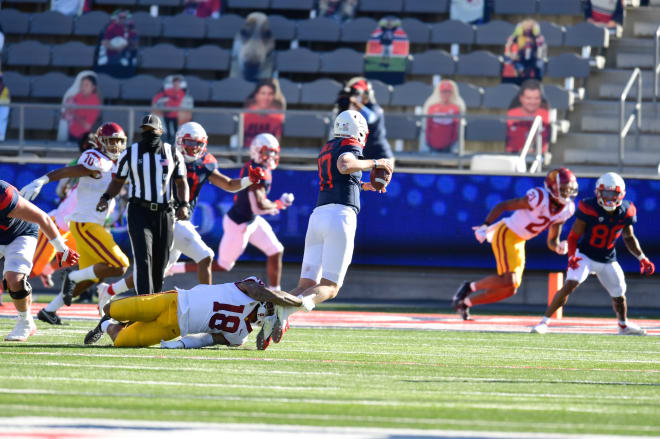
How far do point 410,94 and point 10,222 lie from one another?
11.3 metres

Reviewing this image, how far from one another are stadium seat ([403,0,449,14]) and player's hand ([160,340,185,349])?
13.9 m

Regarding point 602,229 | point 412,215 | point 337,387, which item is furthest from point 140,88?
point 337,387

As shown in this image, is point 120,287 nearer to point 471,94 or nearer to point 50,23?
point 471,94

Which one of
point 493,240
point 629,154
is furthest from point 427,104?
point 493,240

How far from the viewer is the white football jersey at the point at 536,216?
1340 cm

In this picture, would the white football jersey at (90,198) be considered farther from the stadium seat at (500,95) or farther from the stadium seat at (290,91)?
the stadium seat at (500,95)

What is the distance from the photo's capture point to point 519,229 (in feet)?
45.0

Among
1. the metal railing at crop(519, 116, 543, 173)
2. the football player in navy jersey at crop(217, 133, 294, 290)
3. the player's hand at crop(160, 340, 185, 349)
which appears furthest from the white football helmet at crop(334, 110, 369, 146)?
the metal railing at crop(519, 116, 543, 173)

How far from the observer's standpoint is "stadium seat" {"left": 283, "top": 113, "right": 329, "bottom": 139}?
1602 centimetres

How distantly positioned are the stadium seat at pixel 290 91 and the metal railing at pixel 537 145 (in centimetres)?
514

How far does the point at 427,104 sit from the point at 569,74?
3.00 m

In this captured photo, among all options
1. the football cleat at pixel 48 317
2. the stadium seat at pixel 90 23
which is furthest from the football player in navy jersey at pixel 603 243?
the stadium seat at pixel 90 23

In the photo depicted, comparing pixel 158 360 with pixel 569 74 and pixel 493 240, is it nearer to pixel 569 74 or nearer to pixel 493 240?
pixel 493 240

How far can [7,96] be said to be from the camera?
65.2ft
